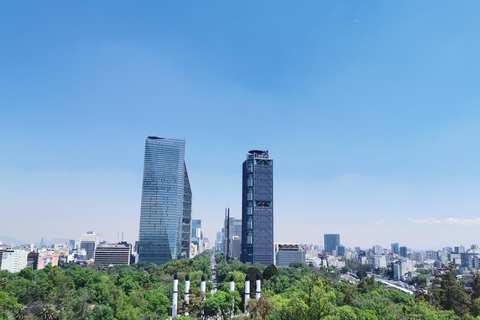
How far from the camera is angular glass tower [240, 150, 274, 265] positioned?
171 metres

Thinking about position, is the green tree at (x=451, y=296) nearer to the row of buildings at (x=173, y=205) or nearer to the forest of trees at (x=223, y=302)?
the forest of trees at (x=223, y=302)

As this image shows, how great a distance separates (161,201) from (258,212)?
5087 cm

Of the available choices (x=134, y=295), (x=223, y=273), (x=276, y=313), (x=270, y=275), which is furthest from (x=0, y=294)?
(x=223, y=273)

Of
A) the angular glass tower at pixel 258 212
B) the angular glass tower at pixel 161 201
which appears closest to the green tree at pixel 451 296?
the angular glass tower at pixel 258 212

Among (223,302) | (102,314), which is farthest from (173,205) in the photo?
(102,314)

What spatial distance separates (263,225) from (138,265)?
214ft

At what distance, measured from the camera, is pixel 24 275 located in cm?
8056

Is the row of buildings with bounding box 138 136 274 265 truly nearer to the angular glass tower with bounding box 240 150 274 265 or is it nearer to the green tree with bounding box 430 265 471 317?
the angular glass tower with bounding box 240 150 274 265

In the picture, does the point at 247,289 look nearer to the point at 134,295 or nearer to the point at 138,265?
the point at 134,295

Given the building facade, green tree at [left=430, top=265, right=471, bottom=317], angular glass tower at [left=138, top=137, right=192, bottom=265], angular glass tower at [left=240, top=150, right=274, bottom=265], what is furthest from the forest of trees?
the building facade

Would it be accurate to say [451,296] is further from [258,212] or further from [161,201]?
[161,201]

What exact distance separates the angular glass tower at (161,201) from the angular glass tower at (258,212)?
35.5 m

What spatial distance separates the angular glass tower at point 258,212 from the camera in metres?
171

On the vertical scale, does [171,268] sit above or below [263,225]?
below
